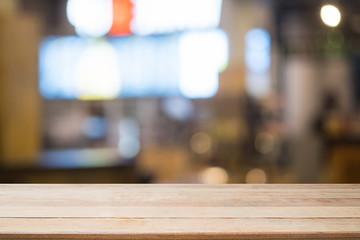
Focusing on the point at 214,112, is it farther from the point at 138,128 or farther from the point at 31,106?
the point at 31,106

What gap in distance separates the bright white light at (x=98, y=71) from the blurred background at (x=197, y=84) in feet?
0.05

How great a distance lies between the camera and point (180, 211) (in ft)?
1.67

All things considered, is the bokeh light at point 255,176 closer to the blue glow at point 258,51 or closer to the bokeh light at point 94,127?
the blue glow at point 258,51

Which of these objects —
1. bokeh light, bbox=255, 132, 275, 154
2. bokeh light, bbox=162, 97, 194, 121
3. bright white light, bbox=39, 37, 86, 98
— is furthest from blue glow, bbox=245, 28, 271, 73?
bright white light, bbox=39, 37, 86, 98

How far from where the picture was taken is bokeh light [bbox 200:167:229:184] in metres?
4.99

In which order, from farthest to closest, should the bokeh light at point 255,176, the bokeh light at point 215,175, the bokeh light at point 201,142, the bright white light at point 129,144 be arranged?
the bright white light at point 129,144
the bokeh light at point 201,142
the bokeh light at point 255,176
the bokeh light at point 215,175

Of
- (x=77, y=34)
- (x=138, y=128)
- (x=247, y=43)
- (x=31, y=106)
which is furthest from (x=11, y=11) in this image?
(x=247, y=43)

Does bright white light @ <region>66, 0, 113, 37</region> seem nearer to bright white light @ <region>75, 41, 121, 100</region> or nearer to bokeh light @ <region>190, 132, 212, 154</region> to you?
bright white light @ <region>75, 41, 121, 100</region>

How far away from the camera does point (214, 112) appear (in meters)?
6.27

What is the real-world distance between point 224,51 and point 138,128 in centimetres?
189

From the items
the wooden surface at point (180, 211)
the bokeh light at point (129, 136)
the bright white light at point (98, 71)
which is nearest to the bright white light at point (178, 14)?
the bright white light at point (98, 71)

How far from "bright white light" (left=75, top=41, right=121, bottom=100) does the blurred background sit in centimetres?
2

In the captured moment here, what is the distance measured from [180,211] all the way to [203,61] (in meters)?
5.91

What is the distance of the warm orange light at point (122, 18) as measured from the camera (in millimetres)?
6258
